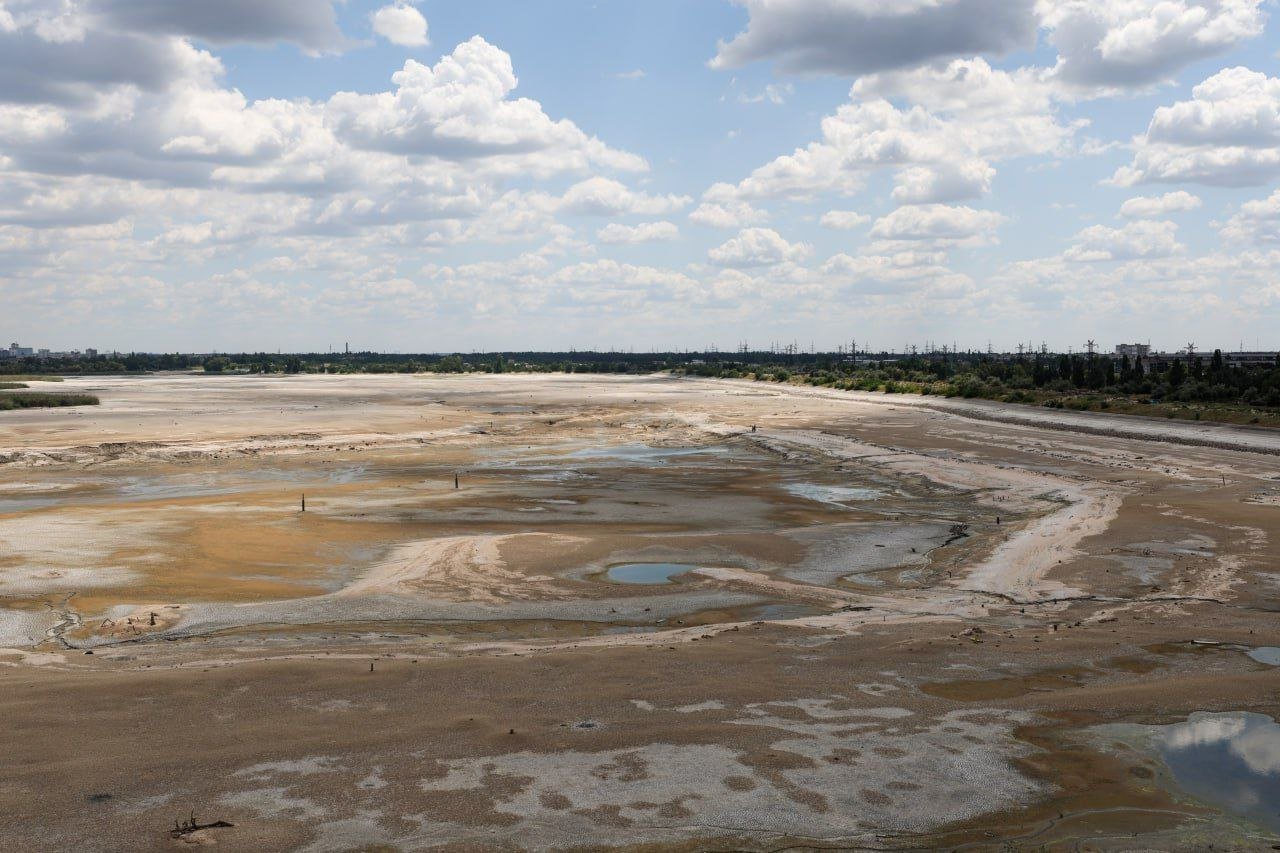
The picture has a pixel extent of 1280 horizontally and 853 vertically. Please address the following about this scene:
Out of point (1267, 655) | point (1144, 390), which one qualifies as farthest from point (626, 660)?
point (1144, 390)

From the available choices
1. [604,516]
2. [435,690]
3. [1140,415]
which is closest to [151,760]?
[435,690]

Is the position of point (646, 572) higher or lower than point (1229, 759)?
lower

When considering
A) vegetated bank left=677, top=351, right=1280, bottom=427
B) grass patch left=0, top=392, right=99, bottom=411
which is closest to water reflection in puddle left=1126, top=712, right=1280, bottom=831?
vegetated bank left=677, top=351, right=1280, bottom=427

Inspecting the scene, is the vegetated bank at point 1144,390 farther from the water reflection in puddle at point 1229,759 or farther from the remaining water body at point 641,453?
the water reflection in puddle at point 1229,759

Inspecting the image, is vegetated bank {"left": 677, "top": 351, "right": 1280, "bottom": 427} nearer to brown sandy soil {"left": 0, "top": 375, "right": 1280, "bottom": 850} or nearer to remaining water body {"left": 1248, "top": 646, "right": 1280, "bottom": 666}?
brown sandy soil {"left": 0, "top": 375, "right": 1280, "bottom": 850}

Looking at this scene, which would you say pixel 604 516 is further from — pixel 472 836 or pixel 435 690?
pixel 472 836

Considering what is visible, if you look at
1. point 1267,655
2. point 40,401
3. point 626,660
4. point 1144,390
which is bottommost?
point 626,660

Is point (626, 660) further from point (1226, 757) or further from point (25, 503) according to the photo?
point (25, 503)
